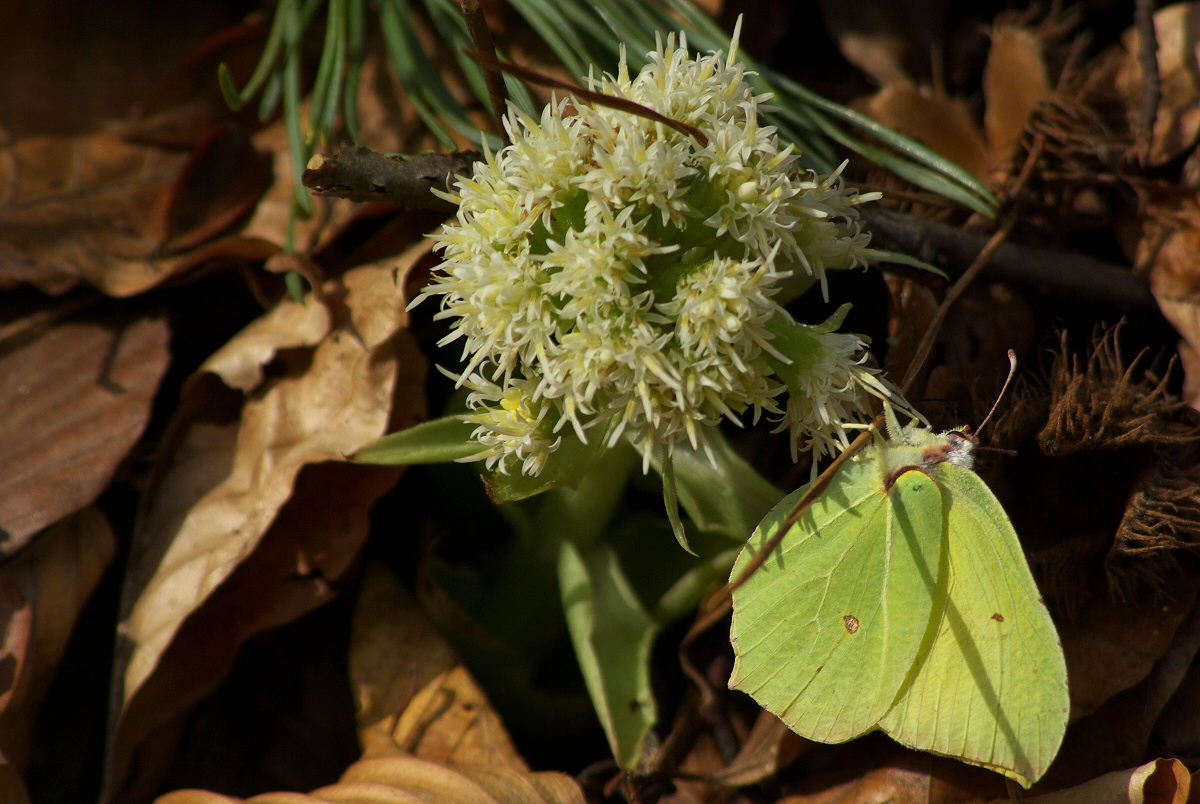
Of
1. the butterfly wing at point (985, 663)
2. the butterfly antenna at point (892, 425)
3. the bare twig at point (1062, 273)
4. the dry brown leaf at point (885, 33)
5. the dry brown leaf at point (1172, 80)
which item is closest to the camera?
the butterfly wing at point (985, 663)

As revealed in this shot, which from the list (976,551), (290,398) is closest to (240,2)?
(290,398)

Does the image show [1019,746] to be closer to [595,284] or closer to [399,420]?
[595,284]

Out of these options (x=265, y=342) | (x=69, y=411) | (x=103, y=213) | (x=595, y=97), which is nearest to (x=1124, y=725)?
(x=595, y=97)

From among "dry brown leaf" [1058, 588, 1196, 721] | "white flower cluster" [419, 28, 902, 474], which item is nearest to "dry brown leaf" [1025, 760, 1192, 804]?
"dry brown leaf" [1058, 588, 1196, 721]

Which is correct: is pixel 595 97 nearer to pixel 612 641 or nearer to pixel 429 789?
pixel 612 641

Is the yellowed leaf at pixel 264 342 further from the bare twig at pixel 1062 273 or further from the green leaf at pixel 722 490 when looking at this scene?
the bare twig at pixel 1062 273

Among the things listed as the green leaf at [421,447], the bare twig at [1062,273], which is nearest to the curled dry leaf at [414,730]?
the green leaf at [421,447]
